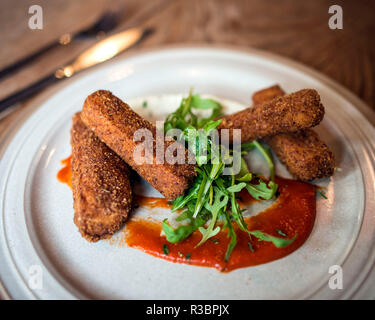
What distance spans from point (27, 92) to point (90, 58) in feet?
2.14

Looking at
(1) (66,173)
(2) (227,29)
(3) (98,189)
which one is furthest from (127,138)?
(2) (227,29)

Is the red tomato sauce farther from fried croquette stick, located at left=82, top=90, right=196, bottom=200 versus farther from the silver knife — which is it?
the silver knife

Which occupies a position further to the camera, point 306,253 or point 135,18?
point 135,18

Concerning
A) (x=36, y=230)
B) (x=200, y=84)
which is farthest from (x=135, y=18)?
(x=36, y=230)

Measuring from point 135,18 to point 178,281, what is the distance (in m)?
2.89

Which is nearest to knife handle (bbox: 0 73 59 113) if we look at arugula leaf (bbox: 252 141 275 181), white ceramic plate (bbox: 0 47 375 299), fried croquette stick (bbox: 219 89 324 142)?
white ceramic plate (bbox: 0 47 375 299)

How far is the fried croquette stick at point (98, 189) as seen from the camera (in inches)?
69.9

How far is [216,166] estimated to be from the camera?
1.91 m

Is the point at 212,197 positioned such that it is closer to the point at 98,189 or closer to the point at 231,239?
the point at 231,239

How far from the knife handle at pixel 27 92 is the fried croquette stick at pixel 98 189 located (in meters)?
0.94

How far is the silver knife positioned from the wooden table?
97mm

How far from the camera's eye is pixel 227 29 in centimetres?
355
